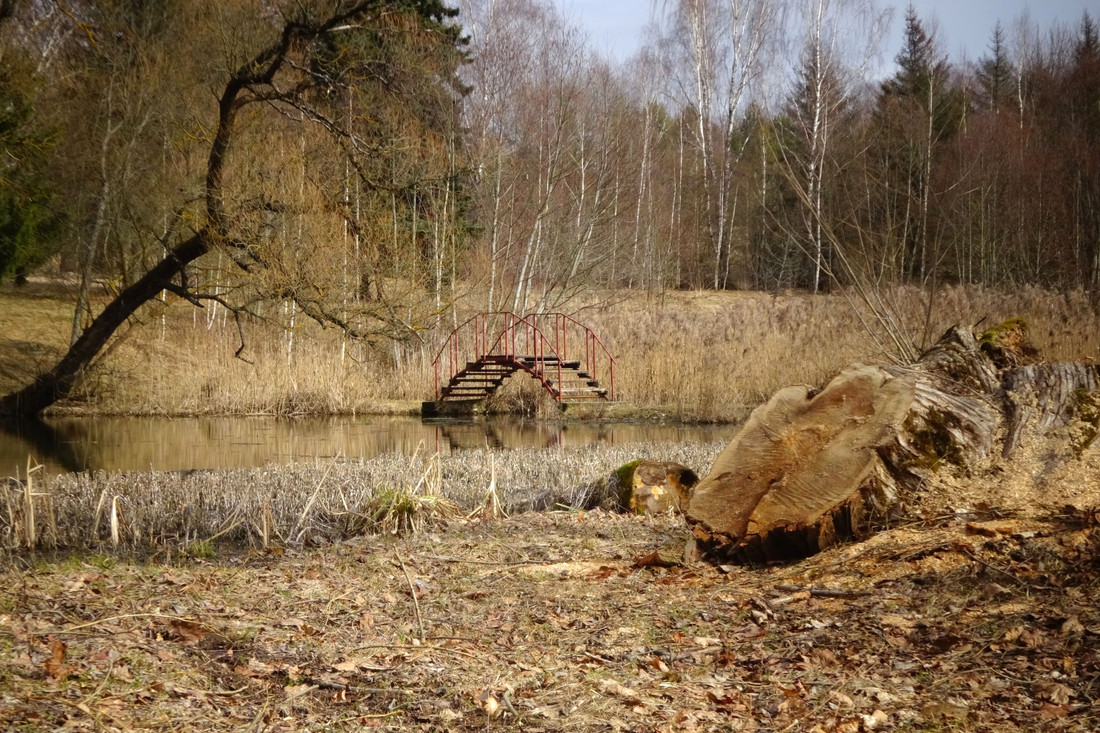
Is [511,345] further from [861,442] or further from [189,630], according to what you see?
[189,630]

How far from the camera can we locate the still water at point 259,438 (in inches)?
534

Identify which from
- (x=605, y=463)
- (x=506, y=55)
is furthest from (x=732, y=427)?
(x=506, y=55)

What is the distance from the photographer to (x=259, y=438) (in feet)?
53.1

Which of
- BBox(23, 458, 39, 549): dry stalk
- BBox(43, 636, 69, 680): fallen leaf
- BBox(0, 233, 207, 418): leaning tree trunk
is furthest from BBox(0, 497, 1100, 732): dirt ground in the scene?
BBox(0, 233, 207, 418): leaning tree trunk

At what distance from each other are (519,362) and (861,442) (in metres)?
14.6

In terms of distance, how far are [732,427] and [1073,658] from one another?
47.2 feet

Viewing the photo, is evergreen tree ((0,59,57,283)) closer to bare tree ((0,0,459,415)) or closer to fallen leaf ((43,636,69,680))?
bare tree ((0,0,459,415))

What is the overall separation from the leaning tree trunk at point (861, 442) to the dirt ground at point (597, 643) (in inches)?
8.3

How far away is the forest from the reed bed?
7327 mm

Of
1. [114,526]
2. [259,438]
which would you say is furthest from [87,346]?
[114,526]

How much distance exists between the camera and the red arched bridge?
19641 mm

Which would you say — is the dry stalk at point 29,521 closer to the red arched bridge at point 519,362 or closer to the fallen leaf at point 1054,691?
the fallen leaf at point 1054,691

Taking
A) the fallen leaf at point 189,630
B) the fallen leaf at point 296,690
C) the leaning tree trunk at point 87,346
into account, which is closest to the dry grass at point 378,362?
the leaning tree trunk at point 87,346

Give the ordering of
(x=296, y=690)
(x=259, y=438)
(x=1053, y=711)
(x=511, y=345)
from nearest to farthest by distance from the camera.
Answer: (x=1053, y=711)
(x=296, y=690)
(x=259, y=438)
(x=511, y=345)
